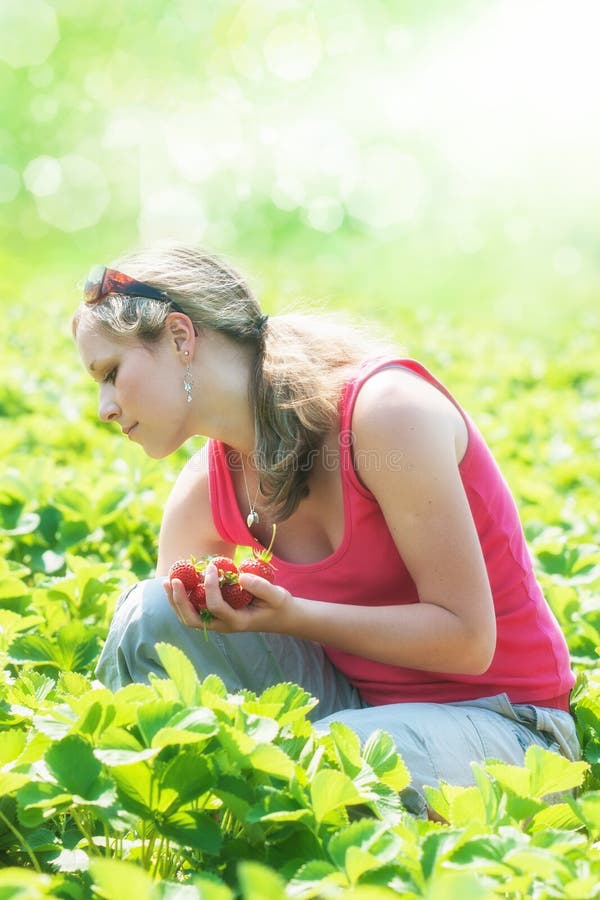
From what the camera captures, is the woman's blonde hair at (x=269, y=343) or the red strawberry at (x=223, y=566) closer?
the red strawberry at (x=223, y=566)

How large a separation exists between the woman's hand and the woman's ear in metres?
0.52

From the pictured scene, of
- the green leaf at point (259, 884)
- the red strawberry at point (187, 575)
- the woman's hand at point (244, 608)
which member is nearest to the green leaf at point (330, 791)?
the green leaf at point (259, 884)

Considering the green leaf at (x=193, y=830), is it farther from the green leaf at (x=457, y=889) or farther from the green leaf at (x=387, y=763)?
the green leaf at (x=457, y=889)

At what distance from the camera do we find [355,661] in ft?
8.05

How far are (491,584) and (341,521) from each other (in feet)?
1.11

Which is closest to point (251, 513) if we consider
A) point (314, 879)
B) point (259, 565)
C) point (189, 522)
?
point (189, 522)

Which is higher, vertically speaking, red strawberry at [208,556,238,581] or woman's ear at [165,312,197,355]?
woman's ear at [165,312,197,355]

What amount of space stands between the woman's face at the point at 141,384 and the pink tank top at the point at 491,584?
1.17 ft

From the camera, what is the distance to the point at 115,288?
2.43m

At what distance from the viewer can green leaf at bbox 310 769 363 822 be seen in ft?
5.39

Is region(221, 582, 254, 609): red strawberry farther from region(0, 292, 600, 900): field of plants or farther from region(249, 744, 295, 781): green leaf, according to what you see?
region(249, 744, 295, 781): green leaf

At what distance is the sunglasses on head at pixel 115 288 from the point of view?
241 centimetres

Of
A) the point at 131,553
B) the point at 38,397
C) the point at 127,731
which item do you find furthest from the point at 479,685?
the point at 38,397

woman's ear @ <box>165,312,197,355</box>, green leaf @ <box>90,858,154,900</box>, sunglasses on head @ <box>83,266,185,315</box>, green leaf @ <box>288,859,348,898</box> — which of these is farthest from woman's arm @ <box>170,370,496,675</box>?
green leaf @ <box>90,858,154,900</box>
